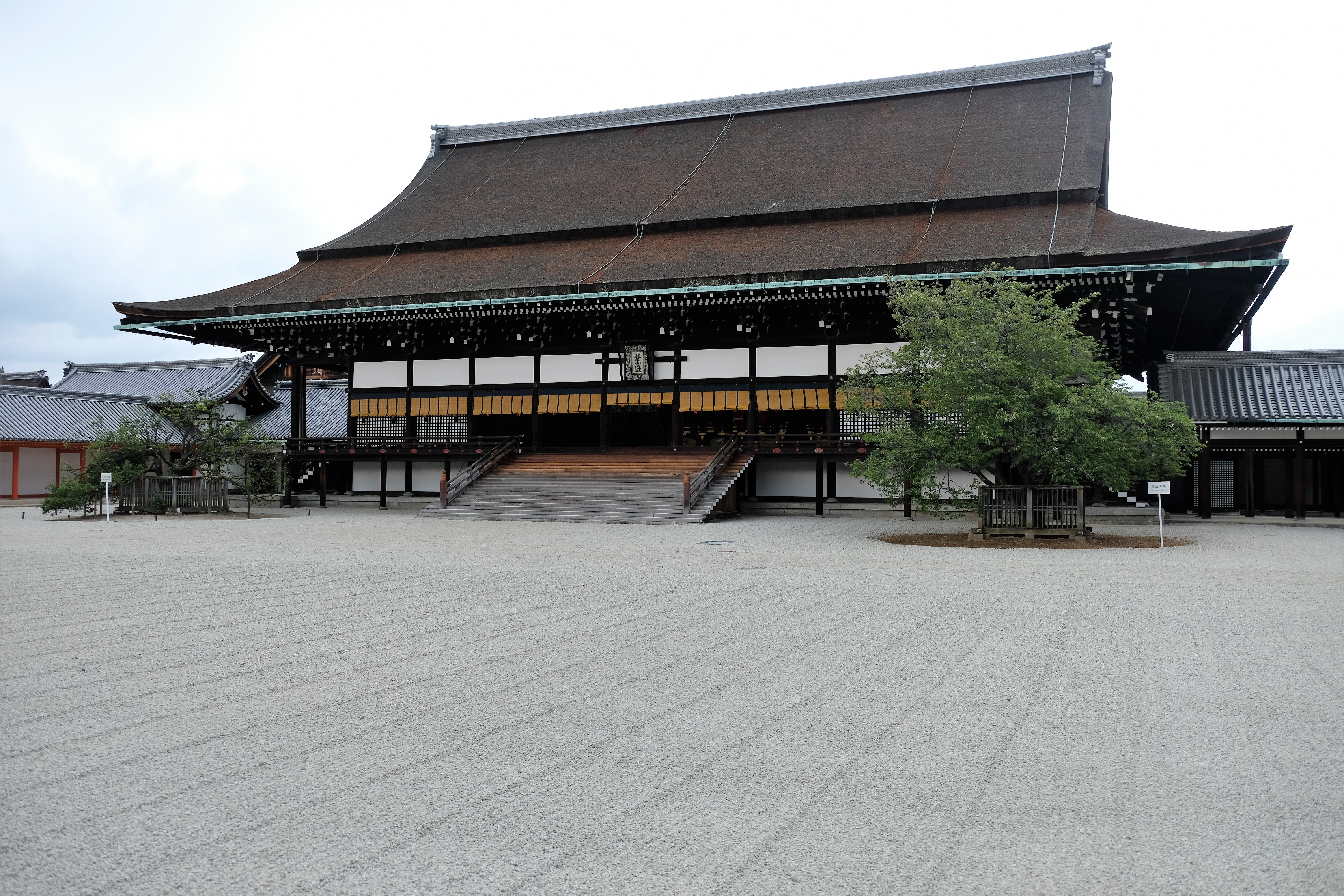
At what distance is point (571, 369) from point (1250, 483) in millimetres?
15519

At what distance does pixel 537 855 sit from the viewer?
2859 mm

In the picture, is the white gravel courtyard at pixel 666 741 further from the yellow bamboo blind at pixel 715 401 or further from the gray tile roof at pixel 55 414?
the gray tile roof at pixel 55 414

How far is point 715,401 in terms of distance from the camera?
2216 centimetres

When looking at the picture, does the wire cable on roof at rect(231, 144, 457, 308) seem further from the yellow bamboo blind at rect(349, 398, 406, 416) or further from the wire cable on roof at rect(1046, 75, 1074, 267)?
→ the wire cable on roof at rect(1046, 75, 1074, 267)

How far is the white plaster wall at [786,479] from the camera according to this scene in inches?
855

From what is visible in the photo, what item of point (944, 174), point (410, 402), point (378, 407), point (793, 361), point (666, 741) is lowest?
point (666, 741)

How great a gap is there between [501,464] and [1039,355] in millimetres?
12699

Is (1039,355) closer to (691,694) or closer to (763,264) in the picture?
(763,264)

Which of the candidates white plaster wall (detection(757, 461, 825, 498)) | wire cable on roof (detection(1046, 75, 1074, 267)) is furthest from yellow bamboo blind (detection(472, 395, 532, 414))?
wire cable on roof (detection(1046, 75, 1074, 267))

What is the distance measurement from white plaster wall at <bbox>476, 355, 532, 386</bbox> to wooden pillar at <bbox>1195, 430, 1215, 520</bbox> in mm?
15464

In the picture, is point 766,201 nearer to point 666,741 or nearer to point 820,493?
point 820,493

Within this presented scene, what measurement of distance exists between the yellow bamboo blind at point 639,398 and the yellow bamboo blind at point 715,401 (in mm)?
436

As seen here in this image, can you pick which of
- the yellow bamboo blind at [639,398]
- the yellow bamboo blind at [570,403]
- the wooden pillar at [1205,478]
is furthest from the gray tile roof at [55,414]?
the wooden pillar at [1205,478]

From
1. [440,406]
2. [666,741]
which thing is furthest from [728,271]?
[666,741]
